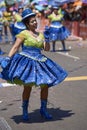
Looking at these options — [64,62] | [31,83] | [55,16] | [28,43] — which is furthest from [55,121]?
[55,16]

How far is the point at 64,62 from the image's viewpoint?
14.1 m

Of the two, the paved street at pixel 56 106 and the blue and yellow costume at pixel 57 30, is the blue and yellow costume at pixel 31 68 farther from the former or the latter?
the blue and yellow costume at pixel 57 30

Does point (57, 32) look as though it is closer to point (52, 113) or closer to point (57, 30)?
point (57, 30)

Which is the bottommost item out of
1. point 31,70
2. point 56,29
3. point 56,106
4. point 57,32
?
point 56,106

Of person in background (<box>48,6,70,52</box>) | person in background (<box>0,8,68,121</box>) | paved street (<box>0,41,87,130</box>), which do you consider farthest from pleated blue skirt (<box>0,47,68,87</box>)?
person in background (<box>48,6,70,52</box>)

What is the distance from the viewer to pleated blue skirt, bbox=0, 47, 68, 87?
6.98 metres

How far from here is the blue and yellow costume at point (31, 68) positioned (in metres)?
6.99

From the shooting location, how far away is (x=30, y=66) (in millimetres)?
7109

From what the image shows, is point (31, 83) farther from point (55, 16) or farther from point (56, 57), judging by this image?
point (55, 16)

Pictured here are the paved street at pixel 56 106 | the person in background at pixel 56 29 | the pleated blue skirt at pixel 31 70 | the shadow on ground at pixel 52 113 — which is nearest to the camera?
the pleated blue skirt at pixel 31 70

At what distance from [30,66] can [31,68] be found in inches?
1.4

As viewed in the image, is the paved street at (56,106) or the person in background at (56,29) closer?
the paved street at (56,106)

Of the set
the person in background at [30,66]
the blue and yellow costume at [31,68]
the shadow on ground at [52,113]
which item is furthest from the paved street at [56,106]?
the blue and yellow costume at [31,68]

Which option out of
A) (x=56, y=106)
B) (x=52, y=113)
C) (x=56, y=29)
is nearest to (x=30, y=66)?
(x=52, y=113)
